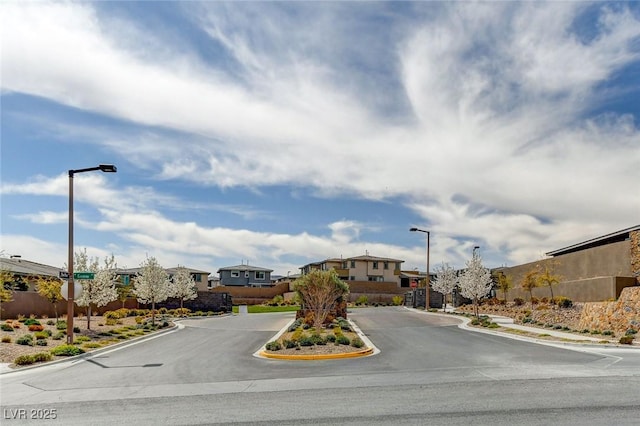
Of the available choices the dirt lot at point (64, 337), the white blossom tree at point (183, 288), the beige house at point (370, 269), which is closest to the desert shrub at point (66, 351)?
the dirt lot at point (64, 337)

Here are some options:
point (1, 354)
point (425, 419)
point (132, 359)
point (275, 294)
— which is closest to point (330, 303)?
point (132, 359)

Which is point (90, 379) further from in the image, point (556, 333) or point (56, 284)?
point (556, 333)

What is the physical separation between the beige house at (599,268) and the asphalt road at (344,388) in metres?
12.8

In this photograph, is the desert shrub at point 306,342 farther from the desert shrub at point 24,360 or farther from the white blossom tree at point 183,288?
the white blossom tree at point 183,288

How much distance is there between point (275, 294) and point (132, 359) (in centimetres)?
5722

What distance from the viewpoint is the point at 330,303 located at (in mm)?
30859

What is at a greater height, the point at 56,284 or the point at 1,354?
the point at 56,284

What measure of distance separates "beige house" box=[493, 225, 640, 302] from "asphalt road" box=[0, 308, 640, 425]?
12816 mm

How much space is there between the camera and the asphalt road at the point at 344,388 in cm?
1102

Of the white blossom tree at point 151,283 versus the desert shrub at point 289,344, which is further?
the white blossom tree at point 151,283

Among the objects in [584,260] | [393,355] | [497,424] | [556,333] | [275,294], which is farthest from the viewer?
[275,294]

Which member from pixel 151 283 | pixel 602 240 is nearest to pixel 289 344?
pixel 151 283

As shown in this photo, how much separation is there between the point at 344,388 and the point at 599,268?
30.8 m

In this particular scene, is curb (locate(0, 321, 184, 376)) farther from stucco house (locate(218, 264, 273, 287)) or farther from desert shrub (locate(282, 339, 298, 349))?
stucco house (locate(218, 264, 273, 287))
